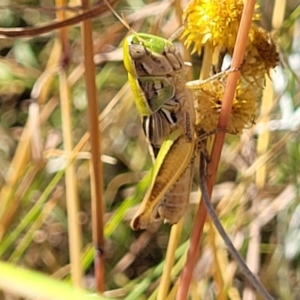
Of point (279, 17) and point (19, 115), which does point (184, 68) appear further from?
point (19, 115)

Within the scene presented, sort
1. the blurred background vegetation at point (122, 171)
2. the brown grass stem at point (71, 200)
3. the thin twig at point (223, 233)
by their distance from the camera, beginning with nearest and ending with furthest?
1. the thin twig at point (223, 233)
2. the brown grass stem at point (71, 200)
3. the blurred background vegetation at point (122, 171)

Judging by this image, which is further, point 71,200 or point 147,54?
point 71,200

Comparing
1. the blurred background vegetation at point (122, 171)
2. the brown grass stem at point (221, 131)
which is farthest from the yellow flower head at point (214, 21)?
the blurred background vegetation at point (122, 171)

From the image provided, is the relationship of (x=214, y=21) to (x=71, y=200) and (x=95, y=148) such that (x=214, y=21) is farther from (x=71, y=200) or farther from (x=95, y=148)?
(x=71, y=200)

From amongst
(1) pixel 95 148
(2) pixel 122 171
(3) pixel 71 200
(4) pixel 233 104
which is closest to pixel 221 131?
(4) pixel 233 104

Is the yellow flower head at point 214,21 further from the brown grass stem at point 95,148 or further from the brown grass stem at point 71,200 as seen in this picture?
the brown grass stem at point 71,200

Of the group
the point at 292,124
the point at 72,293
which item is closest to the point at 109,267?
the point at 292,124
